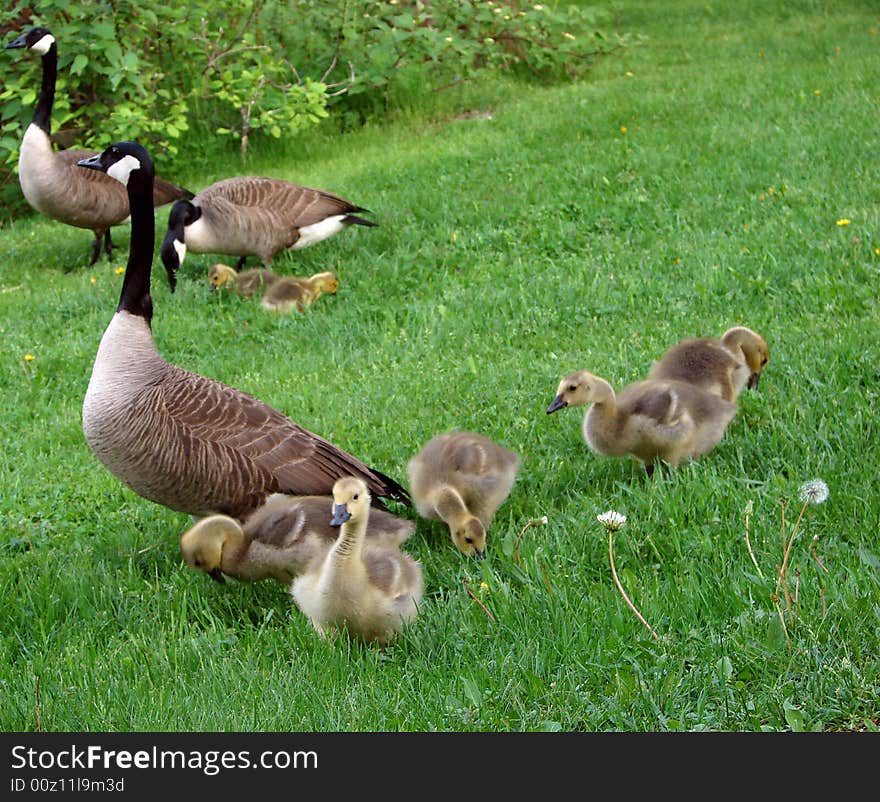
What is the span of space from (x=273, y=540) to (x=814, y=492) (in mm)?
2399

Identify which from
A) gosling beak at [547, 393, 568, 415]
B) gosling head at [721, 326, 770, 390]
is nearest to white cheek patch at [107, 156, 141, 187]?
gosling beak at [547, 393, 568, 415]

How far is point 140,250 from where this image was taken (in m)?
6.30

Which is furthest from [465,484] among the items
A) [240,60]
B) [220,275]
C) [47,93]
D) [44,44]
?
[240,60]

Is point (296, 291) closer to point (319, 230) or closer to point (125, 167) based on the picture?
A: point (319, 230)

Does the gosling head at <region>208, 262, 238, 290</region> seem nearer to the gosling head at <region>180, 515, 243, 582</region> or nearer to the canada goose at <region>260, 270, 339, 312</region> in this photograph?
Result: the canada goose at <region>260, 270, 339, 312</region>

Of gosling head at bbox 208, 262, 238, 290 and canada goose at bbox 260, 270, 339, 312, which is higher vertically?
canada goose at bbox 260, 270, 339, 312

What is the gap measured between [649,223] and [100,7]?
6904mm

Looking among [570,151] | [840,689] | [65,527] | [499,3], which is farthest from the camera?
[499,3]

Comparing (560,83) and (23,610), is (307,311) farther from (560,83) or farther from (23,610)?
(560,83)

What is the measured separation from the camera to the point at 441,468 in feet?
18.3

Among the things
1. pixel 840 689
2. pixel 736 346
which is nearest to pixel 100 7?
pixel 736 346

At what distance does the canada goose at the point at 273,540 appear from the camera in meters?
5.02

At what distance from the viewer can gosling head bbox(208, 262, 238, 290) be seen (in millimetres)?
9977

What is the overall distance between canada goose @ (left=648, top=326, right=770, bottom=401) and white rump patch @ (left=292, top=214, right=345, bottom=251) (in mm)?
4636
